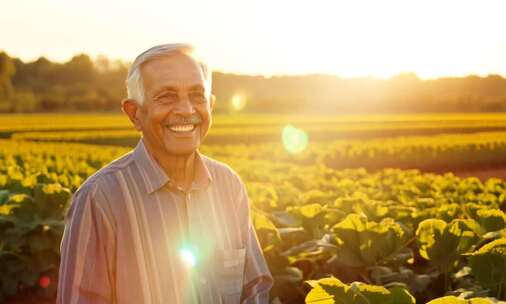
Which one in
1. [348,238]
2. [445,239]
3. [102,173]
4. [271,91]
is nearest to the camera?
[102,173]

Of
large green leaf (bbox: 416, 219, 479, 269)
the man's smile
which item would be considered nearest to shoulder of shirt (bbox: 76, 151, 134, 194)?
the man's smile

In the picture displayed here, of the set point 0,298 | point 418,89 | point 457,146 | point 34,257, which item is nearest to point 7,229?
point 34,257

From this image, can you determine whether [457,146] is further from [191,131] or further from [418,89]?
[418,89]

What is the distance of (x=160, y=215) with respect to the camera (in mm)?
2719

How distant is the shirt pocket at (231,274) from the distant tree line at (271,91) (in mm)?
65488

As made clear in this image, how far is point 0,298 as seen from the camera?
21.4 feet

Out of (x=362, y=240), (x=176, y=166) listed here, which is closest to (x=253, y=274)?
(x=176, y=166)

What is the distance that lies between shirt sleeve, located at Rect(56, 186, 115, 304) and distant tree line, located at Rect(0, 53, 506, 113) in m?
65.8

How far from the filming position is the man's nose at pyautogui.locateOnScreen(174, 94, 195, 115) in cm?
267

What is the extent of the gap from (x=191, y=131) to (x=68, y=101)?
86755mm

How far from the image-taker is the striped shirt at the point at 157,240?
2570mm

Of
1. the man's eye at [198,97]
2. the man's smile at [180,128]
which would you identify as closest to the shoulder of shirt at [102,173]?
the man's smile at [180,128]

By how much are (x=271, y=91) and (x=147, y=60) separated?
119 meters

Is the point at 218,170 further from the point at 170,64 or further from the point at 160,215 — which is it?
the point at 170,64
